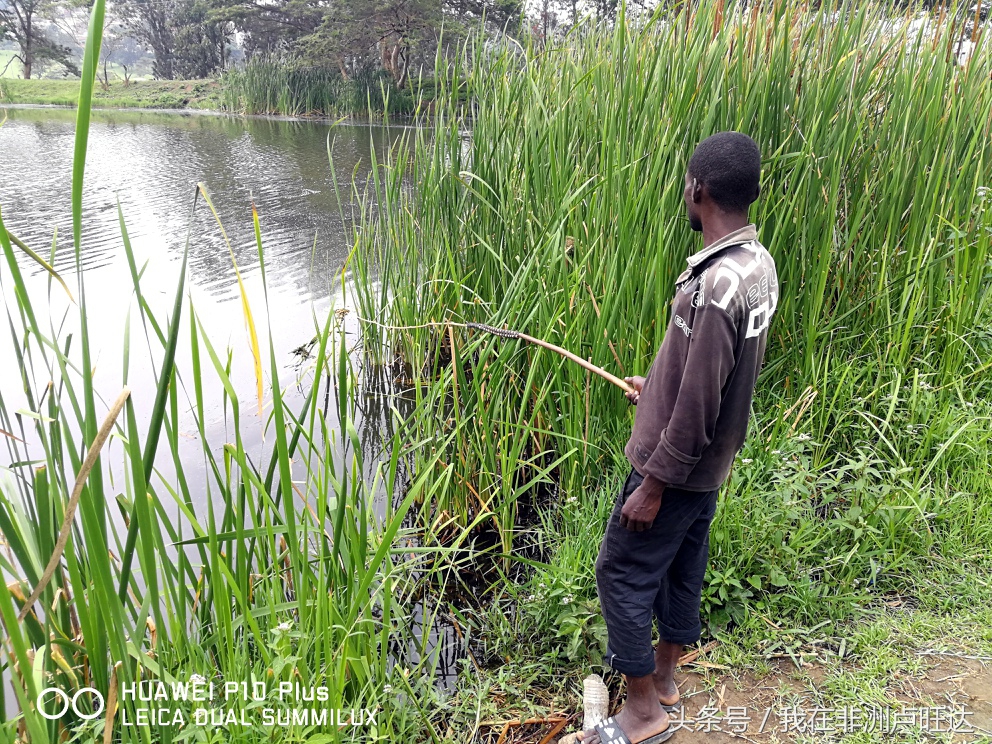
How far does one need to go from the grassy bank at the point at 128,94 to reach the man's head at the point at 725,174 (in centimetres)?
2409

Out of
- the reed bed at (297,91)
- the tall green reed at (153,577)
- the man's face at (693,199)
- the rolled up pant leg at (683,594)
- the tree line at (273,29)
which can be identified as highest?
the tree line at (273,29)

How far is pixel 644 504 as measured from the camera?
1604 mm

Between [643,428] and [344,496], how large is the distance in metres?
0.74

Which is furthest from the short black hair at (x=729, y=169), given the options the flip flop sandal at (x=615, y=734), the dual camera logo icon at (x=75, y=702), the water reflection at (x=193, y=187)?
the water reflection at (x=193, y=187)

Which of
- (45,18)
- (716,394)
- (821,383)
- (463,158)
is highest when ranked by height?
(45,18)

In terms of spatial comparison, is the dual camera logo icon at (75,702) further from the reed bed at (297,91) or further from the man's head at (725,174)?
the reed bed at (297,91)

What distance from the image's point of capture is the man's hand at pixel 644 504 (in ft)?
5.23

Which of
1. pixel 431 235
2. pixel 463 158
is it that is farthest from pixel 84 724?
pixel 463 158

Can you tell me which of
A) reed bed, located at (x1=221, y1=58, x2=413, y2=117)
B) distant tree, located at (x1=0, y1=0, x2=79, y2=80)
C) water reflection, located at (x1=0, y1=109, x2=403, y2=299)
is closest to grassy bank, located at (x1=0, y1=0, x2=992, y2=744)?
water reflection, located at (x1=0, y1=109, x2=403, y2=299)

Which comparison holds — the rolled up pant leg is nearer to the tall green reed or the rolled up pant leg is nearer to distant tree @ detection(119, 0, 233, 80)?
the tall green reed

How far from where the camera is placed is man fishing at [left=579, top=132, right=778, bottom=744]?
150 cm

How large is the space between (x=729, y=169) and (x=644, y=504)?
80 centimetres

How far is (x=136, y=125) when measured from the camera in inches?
676

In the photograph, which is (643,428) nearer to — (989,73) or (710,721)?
(710,721)
